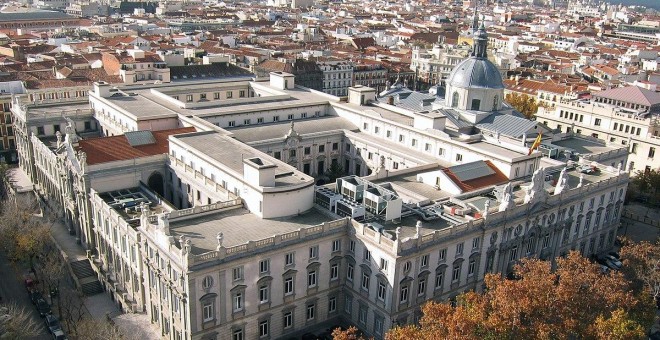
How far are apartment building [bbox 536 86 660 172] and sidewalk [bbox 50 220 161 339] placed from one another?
294ft

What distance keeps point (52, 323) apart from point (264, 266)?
92.5 feet

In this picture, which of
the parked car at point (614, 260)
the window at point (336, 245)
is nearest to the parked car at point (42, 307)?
the window at point (336, 245)

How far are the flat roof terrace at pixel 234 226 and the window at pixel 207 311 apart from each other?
17.3 ft

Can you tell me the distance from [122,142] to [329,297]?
133 ft

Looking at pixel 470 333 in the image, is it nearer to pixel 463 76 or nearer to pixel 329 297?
pixel 329 297

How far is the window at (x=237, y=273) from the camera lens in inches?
2411

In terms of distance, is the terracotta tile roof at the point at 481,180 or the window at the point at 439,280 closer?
the window at the point at 439,280

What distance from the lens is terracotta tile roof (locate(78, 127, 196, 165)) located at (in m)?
84.8

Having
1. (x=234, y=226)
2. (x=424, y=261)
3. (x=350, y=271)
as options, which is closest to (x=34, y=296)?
(x=234, y=226)

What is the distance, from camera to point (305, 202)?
7162cm

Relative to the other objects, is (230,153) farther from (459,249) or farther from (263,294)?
(459,249)

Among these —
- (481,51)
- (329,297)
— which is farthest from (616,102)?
(329,297)

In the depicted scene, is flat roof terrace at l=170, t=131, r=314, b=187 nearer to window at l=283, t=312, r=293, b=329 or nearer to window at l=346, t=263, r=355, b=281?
window at l=346, t=263, r=355, b=281

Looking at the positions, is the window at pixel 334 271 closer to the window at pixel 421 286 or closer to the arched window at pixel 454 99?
the window at pixel 421 286
